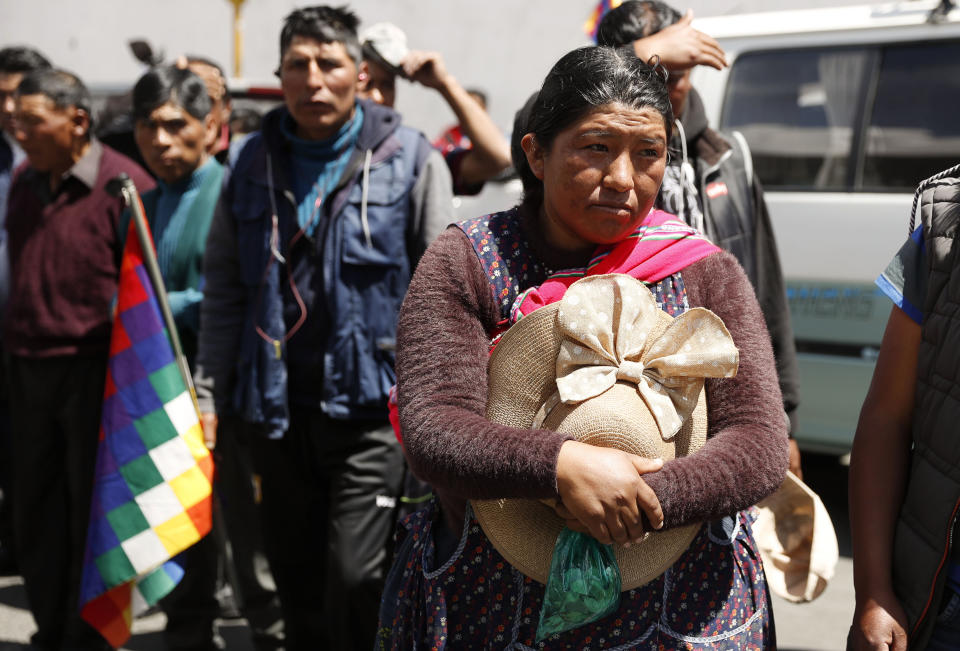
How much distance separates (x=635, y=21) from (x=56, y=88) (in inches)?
95.3

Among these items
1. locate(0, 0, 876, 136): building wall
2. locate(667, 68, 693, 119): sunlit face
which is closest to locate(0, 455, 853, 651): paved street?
locate(667, 68, 693, 119): sunlit face

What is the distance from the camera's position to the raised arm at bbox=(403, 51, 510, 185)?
331cm

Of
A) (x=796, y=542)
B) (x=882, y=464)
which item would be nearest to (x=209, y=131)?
(x=796, y=542)

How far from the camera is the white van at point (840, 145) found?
5.00 metres

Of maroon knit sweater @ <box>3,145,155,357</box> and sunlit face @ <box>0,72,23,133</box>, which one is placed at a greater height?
sunlit face @ <box>0,72,23,133</box>

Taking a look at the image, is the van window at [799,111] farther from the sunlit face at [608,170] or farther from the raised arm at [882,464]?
the sunlit face at [608,170]

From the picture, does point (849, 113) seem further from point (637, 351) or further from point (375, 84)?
point (637, 351)

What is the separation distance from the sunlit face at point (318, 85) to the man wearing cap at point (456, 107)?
16cm

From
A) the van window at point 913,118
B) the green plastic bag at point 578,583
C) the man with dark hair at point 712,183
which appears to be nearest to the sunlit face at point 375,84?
the man with dark hair at point 712,183

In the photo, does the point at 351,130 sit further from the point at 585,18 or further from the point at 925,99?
the point at 585,18

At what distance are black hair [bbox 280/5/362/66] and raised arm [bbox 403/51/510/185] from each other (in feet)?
0.63

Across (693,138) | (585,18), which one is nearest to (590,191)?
(693,138)

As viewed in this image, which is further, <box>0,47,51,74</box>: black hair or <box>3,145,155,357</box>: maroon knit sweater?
<box>0,47,51,74</box>: black hair

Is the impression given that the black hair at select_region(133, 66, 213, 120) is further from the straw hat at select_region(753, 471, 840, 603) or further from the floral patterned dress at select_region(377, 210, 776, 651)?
the straw hat at select_region(753, 471, 840, 603)
